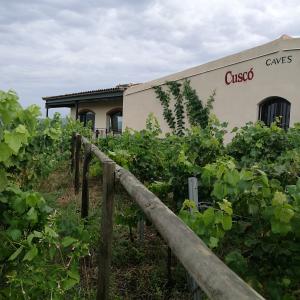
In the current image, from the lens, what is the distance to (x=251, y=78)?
11.4 meters

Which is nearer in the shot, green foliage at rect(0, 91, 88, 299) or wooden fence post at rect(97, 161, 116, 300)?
green foliage at rect(0, 91, 88, 299)

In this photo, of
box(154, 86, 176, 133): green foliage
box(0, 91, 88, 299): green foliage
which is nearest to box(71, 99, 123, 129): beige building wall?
box(154, 86, 176, 133): green foliage

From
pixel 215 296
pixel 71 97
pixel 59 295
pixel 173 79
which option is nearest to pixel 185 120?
pixel 173 79

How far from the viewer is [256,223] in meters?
1.79

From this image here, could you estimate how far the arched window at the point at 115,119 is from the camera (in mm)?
23014

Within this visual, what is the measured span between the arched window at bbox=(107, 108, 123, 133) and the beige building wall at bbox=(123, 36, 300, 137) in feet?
25.5

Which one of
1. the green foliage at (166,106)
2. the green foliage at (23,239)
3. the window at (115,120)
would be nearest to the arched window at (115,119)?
the window at (115,120)

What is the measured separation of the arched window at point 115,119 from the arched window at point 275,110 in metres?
12.6

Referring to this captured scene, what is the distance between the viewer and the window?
23047mm

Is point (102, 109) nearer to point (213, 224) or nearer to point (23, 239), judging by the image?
point (23, 239)

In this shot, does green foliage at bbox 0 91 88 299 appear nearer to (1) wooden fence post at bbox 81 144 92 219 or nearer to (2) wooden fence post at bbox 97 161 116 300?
(2) wooden fence post at bbox 97 161 116 300

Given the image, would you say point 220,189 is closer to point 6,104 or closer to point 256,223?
point 256,223

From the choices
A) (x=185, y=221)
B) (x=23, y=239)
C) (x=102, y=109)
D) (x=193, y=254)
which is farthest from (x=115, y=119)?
(x=193, y=254)

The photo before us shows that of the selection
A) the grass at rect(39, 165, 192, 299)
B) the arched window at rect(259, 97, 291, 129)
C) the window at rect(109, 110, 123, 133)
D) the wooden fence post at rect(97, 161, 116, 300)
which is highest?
the window at rect(109, 110, 123, 133)
